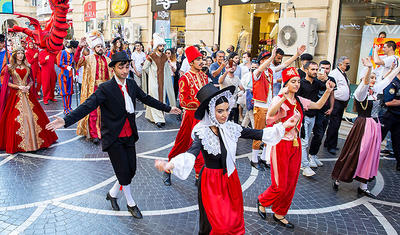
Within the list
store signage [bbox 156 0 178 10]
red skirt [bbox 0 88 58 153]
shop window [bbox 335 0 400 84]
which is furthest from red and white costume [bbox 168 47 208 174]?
store signage [bbox 156 0 178 10]

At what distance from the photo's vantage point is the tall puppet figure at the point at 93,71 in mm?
7902

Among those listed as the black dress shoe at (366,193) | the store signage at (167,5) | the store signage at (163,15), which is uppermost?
the store signage at (167,5)

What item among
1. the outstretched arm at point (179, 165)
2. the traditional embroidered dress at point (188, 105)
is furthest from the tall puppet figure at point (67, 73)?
the outstretched arm at point (179, 165)

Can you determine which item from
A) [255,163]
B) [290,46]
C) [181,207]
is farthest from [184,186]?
[290,46]

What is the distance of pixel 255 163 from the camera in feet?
22.4

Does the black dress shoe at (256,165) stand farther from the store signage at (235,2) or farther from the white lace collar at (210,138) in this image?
the store signage at (235,2)

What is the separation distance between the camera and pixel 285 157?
445 cm

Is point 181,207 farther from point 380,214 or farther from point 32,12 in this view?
point 32,12

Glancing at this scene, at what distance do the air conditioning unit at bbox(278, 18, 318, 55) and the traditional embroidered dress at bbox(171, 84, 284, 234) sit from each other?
8158 millimetres

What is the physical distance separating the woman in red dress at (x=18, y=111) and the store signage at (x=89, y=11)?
20339 mm

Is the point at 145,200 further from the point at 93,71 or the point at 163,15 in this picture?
the point at 163,15

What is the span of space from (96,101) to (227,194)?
2150mm

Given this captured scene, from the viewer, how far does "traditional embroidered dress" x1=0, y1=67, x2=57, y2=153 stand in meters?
7.20

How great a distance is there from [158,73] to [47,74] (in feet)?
16.2
